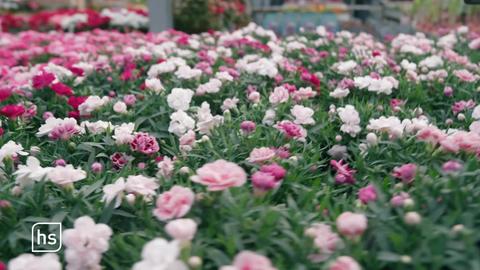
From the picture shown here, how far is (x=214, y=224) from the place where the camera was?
54.0 inches

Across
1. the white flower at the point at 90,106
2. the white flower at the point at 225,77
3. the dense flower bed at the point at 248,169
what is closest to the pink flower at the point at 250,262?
the dense flower bed at the point at 248,169

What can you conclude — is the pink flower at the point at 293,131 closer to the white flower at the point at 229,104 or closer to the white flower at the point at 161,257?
the white flower at the point at 229,104

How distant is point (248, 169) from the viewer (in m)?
1.87

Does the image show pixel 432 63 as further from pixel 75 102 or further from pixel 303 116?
pixel 75 102

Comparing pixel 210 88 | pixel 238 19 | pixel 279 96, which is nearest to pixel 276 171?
pixel 279 96

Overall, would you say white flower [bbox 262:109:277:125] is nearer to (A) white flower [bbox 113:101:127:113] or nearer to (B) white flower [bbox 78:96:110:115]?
(A) white flower [bbox 113:101:127:113]

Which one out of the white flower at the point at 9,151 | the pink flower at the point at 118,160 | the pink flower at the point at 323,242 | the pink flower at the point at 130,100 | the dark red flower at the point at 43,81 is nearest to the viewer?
the pink flower at the point at 323,242

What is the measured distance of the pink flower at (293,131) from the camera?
2051mm

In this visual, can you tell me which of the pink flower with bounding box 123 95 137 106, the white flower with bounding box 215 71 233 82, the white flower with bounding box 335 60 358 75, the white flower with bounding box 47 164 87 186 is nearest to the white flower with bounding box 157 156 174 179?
the white flower with bounding box 47 164 87 186

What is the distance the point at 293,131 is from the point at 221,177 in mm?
730

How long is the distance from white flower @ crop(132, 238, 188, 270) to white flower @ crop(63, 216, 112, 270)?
185 millimetres

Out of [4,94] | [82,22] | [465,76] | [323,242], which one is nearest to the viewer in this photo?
[323,242]

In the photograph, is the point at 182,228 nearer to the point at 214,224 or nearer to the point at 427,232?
the point at 214,224

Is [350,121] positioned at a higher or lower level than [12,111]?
higher
